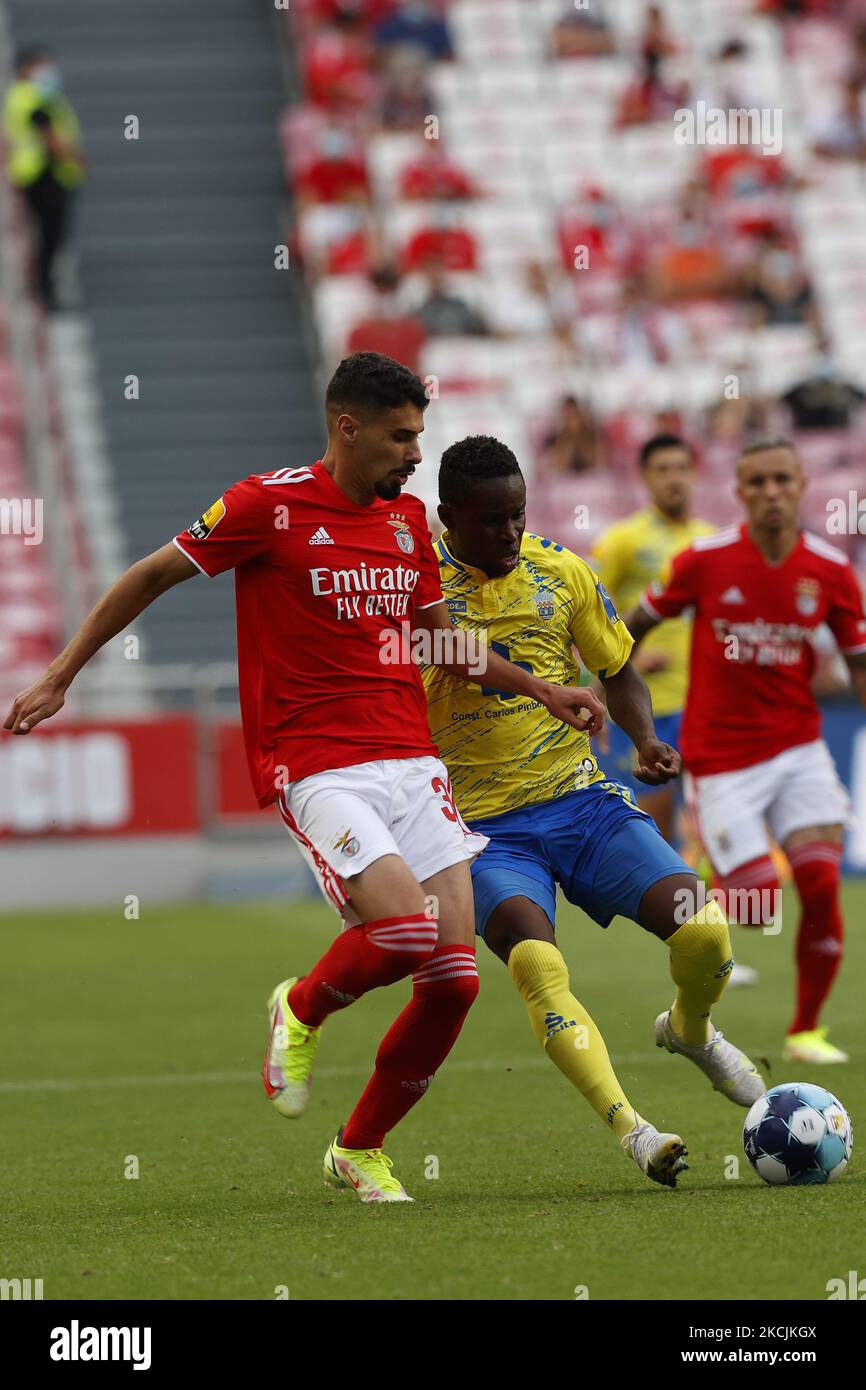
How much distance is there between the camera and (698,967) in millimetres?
6812

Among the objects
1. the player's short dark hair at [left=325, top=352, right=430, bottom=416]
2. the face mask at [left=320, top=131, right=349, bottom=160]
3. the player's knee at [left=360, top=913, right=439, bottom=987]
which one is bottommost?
the player's knee at [left=360, top=913, right=439, bottom=987]

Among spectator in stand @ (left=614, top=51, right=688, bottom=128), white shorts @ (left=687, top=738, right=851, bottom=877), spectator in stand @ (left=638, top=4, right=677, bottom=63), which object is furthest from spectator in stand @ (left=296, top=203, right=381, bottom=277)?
white shorts @ (left=687, top=738, right=851, bottom=877)

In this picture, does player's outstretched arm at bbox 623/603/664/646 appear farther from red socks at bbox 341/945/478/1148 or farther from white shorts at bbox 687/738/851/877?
red socks at bbox 341/945/478/1148

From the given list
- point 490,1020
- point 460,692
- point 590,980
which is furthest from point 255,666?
point 590,980

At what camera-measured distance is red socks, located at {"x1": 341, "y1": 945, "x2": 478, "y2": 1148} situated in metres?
6.41

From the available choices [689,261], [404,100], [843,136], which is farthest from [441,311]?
[843,136]

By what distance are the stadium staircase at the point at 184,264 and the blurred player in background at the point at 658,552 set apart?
8956 mm

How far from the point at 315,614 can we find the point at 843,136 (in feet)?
64.2

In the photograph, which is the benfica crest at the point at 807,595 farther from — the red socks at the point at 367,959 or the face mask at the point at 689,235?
the face mask at the point at 689,235

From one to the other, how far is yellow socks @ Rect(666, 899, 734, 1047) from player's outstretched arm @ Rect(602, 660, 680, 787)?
423 millimetres

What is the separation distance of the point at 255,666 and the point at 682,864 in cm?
137

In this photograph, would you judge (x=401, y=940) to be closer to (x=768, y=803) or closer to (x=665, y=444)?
(x=768, y=803)
